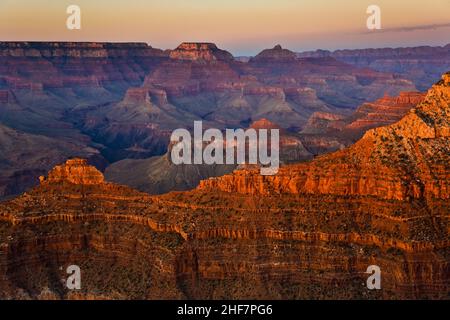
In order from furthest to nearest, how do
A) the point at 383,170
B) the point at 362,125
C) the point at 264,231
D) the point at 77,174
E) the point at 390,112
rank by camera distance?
the point at 362,125, the point at 390,112, the point at 77,174, the point at 383,170, the point at 264,231

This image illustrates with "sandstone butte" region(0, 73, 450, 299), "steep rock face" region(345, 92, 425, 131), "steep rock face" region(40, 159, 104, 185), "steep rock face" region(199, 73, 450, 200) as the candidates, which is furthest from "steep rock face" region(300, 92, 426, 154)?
"sandstone butte" region(0, 73, 450, 299)

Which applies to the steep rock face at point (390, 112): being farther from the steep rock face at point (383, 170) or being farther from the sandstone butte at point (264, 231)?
the steep rock face at point (383, 170)

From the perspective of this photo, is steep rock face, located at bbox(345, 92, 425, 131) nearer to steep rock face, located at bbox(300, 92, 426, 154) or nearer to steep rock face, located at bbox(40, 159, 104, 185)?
steep rock face, located at bbox(300, 92, 426, 154)

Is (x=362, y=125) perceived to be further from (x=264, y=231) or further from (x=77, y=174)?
(x=264, y=231)

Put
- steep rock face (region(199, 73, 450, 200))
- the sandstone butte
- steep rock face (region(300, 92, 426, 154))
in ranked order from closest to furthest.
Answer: the sandstone butte
steep rock face (region(199, 73, 450, 200))
steep rock face (region(300, 92, 426, 154))

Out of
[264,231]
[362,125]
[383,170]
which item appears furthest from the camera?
[362,125]

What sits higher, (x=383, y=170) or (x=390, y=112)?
(x=390, y=112)

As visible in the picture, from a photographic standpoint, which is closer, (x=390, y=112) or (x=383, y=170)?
(x=383, y=170)

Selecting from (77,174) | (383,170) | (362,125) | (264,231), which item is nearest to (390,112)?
(362,125)

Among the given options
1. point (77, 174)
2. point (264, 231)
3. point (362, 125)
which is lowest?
point (264, 231)
